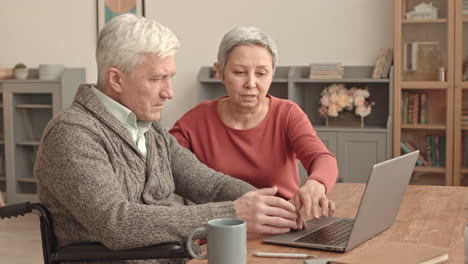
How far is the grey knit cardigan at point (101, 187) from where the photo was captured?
5.48 ft

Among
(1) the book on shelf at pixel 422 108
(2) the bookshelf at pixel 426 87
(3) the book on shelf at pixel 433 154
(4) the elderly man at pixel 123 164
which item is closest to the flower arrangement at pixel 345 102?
(2) the bookshelf at pixel 426 87

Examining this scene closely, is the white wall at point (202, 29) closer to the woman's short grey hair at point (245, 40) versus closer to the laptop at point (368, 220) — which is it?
the woman's short grey hair at point (245, 40)

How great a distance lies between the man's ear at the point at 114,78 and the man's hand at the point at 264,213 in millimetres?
475

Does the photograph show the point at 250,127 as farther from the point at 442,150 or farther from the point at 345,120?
the point at 345,120

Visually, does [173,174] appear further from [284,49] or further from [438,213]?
[284,49]

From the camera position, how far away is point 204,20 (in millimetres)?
5445

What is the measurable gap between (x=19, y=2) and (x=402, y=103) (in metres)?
3.60

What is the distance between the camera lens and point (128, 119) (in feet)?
6.36

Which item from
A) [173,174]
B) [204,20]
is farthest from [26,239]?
[173,174]

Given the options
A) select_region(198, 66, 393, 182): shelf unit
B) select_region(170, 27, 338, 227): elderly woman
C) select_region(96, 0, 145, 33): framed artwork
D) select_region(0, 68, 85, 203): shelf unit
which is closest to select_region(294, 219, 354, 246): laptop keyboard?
select_region(170, 27, 338, 227): elderly woman

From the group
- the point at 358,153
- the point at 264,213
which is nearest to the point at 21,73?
the point at 358,153

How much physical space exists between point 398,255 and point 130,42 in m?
0.90

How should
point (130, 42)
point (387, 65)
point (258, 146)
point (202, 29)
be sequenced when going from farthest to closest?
point (202, 29), point (387, 65), point (258, 146), point (130, 42)

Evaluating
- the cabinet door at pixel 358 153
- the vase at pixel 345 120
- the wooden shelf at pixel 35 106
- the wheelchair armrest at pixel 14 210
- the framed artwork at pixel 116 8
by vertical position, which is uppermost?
the framed artwork at pixel 116 8
